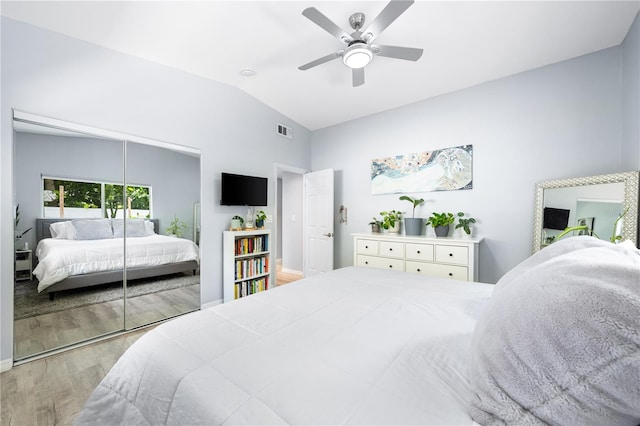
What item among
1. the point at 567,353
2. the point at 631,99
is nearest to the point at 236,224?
the point at 567,353

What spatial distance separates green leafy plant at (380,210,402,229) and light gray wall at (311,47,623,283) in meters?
0.12

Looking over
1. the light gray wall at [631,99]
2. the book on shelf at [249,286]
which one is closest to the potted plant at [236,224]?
the book on shelf at [249,286]

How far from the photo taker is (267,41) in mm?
2617

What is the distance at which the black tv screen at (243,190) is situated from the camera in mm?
3523

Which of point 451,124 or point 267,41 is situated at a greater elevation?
point 267,41

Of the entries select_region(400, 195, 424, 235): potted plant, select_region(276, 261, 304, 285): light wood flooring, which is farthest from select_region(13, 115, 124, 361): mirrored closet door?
select_region(400, 195, 424, 235): potted plant

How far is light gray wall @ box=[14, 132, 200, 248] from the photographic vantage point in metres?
2.20

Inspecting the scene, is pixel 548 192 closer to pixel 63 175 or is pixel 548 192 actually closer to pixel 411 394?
pixel 411 394

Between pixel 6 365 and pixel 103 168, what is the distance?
68.4 inches

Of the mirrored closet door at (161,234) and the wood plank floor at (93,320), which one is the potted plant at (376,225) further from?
the wood plank floor at (93,320)

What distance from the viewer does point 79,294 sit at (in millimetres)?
2486

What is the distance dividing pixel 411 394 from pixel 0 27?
3.62 meters

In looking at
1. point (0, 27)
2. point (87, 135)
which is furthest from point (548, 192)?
point (0, 27)

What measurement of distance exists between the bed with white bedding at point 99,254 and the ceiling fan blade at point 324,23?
2528 mm
